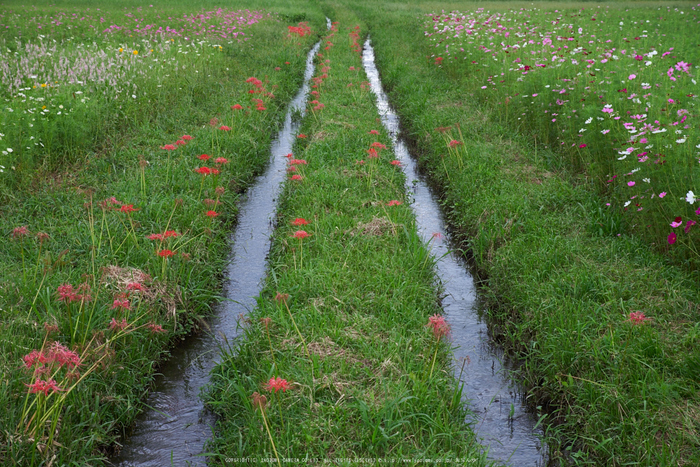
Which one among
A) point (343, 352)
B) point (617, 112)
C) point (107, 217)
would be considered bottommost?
point (343, 352)

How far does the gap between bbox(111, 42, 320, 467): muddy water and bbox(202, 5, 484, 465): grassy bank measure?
16cm

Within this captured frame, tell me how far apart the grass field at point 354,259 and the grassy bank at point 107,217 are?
0.09ft

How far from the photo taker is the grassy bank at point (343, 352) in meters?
3.03

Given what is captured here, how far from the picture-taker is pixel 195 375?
3982 millimetres

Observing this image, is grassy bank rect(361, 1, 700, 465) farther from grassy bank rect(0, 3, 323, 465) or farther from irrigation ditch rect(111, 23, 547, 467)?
grassy bank rect(0, 3, 323, 465)

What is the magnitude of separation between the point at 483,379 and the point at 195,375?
207 centimetres

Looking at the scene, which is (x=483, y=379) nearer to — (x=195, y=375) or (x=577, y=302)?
(x=577, y=302)

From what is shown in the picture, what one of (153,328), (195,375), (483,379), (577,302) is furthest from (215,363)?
(577,302)

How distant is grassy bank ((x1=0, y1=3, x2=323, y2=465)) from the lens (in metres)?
3.13

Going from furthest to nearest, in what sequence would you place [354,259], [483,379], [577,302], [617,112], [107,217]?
[617,112] < [107,217] < [354,259] < [577,302] < [483,379]

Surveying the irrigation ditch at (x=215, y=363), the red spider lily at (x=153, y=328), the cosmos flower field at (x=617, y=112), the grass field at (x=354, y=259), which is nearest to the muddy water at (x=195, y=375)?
the irrigation ditch at (x=215, y=363)

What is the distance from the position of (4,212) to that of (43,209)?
340 millimetres

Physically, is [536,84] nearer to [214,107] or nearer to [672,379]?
[214,107]

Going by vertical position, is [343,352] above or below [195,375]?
above
